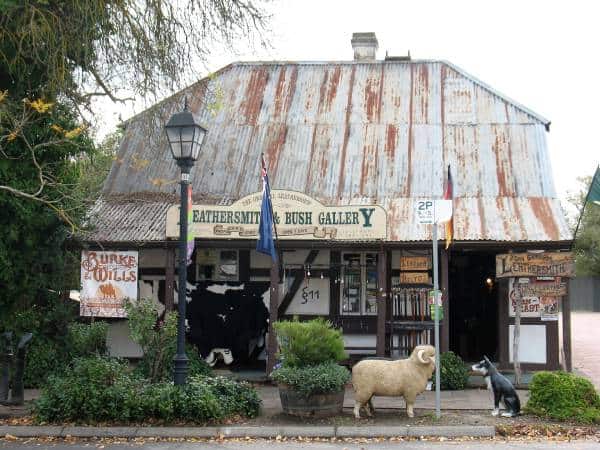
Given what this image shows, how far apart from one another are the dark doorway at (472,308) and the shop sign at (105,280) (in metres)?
7.77

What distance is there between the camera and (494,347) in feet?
61.1

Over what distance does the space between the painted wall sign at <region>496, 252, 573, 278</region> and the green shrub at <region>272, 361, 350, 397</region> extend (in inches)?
178

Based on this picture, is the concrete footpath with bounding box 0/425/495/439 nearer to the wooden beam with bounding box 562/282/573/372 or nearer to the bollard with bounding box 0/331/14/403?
the bollard with bounding box 0/331/14/403

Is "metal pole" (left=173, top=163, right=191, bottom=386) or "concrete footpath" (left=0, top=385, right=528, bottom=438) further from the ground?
"metal pole" (left=173, top=163, right=191, bottom=386)

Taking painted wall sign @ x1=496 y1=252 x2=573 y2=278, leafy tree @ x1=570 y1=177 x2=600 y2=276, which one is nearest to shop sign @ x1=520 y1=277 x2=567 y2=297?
painted wall sign @ x1=496 y1=252 x2=573 y2=278

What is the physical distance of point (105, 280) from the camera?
1520 centimetres

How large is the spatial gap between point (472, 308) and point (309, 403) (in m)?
8.87

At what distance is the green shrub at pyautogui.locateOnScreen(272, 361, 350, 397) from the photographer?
11016 mm

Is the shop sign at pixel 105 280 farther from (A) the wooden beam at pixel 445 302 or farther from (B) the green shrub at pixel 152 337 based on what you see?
(A) the wooden beam at pixel 445 302

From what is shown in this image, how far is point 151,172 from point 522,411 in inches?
387

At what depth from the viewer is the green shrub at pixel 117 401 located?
10750 mm

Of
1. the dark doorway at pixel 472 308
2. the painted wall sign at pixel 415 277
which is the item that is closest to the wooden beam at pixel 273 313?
the painted wall sign at pixel 415 277

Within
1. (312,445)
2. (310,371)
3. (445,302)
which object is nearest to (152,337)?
(310,371)

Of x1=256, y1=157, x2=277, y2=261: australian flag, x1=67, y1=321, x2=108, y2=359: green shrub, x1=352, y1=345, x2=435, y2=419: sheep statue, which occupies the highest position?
x1=256, y1=157, x2=277, y2=261: australian flag
